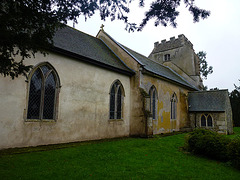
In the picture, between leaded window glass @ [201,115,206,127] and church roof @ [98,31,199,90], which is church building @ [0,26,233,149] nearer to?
leaded window glass @ [201,115,206,127]

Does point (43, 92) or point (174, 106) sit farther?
point (174, 106)

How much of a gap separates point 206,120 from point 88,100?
1397 cm

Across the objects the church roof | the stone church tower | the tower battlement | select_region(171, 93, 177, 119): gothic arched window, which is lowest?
select_region(171, 93, 177, 119): gothic arched window

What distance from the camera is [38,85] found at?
8.63 metres

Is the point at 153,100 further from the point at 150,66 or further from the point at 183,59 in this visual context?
the point at 183,59

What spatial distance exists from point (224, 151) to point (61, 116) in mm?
7800

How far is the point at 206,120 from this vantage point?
61.3 ft

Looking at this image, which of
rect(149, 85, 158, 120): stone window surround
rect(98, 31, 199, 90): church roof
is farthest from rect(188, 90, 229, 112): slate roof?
rect(149, 85, 158, 120): stone window surround

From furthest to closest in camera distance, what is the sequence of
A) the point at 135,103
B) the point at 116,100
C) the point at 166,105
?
1. the point at 166,105
2. the point at 135,103
3. the point at 116,100

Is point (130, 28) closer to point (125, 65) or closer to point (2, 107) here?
point (2, 107)

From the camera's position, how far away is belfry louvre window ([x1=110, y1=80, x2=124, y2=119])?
1236 centimetres

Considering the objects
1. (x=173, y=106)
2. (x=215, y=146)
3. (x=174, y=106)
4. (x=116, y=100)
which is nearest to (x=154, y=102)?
(x=173, y=106)

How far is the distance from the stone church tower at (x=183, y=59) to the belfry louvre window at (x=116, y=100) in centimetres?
1511

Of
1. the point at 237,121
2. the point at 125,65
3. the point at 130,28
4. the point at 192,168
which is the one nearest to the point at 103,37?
the point at 125,65
